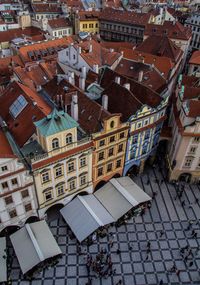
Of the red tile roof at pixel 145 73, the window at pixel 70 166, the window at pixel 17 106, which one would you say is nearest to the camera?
the window at pixel 70 166

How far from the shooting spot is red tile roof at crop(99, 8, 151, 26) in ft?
367

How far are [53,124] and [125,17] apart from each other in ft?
303

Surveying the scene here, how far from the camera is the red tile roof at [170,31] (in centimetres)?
9712

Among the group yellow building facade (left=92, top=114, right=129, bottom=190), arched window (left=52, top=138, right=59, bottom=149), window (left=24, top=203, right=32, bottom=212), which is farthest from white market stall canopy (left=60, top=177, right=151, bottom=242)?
arched window (left=52, top=138, right=59, bottom=149)

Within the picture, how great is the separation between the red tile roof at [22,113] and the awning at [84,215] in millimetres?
13817

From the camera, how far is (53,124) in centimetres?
3950

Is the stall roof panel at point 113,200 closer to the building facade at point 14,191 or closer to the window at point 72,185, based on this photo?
the window at point 72,185

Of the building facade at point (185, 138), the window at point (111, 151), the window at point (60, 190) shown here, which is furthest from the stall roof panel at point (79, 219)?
the building facade at point (185, 138)

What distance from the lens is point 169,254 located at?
45.8 metres

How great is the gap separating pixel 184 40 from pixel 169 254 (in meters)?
75.2

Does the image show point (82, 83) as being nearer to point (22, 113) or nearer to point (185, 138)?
point (22, 113)

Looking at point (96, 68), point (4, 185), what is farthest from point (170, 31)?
point (4, 185)

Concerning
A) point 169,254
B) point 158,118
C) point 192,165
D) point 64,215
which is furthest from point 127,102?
point 169,254

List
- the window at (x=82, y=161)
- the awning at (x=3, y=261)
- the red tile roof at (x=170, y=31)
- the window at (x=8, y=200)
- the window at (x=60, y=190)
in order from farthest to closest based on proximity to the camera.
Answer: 1. the red tile roof at (x=170, y=31)
2. the window at (x=60, y=190)
3. the window at (x=82, y=161)
4. the window at (x=8, y=200)
5. the awning at (x=3, y=261)
